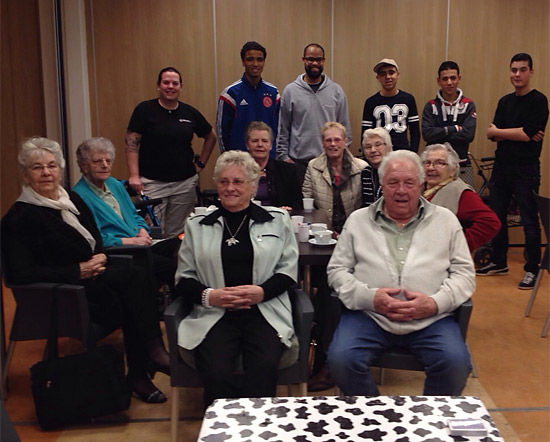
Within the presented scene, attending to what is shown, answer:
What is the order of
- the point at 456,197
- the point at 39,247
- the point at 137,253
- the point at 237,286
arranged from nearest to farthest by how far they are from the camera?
the point at 237,286, the point at 39,247, the point at 456,197, the point at 137,253

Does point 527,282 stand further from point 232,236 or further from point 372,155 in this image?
point 232,236

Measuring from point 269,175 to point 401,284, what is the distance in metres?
1.75

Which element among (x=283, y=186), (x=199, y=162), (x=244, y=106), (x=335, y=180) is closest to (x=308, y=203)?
(x=335, y=180)

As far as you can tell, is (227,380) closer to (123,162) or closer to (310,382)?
(310,382)

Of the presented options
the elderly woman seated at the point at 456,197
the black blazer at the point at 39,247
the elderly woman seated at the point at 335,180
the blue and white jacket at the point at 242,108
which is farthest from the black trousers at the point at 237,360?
the blue and white jacket at the point at 242,108

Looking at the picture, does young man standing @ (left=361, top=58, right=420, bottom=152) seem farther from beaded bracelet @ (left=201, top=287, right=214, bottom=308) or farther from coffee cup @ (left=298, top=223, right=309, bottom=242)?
beaded bracelet @ (left=201, top=287, right=214, bottom=308)

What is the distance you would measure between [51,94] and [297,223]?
11.1ft

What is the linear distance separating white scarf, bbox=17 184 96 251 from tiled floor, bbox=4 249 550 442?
0.45m

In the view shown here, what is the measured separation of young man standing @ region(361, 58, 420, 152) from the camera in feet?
16.8

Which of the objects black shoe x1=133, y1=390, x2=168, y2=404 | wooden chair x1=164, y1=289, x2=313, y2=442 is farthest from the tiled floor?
wooden chair x1=164, y1=289, x2=313, y2=442

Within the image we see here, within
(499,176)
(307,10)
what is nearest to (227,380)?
(499,176)

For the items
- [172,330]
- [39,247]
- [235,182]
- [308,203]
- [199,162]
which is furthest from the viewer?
[199,162]

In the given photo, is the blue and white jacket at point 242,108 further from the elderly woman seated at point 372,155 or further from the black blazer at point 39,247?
the black blazer at point 39,247

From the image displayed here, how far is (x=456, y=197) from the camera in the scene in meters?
3.21
